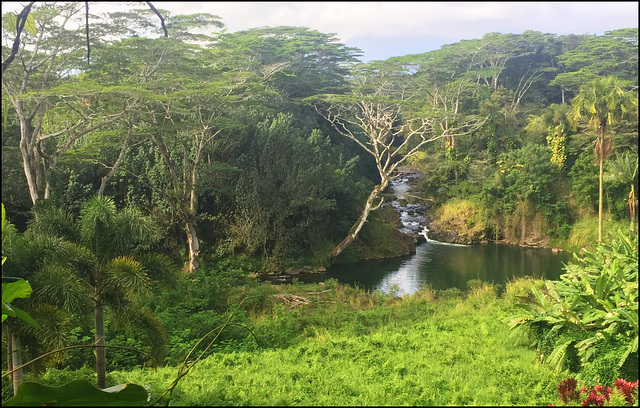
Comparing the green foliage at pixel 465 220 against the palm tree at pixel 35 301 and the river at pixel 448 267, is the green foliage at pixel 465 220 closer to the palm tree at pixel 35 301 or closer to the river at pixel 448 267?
the river at pixel 448 267

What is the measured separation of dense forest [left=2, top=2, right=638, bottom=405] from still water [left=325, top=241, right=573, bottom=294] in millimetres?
865

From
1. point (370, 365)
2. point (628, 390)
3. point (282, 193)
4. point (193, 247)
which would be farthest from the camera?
point (282, 193)

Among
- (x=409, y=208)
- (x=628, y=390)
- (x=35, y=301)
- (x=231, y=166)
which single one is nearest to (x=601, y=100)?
(x=409, y=208)

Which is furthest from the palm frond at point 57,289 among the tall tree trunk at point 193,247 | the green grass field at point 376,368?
the tall tree trunk at point 193,247

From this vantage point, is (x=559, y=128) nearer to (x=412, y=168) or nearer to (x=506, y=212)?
(x=506, y=212)

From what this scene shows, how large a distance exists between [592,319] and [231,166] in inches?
429

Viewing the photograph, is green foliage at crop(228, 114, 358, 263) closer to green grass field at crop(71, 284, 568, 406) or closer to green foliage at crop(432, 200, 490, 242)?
green foliage at crop(432, 200, 490, 242)

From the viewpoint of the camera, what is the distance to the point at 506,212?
1745cm

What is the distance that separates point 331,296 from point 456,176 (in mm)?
10471

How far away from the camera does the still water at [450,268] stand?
12586mm

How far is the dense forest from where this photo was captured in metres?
5.49

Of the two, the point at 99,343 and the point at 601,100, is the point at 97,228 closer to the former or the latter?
the point at 99,343

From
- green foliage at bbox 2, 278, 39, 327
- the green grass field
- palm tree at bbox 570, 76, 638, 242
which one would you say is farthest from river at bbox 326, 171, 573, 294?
green foliage at bbox 2, 278, 39, 327

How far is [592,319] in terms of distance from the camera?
4586mm
